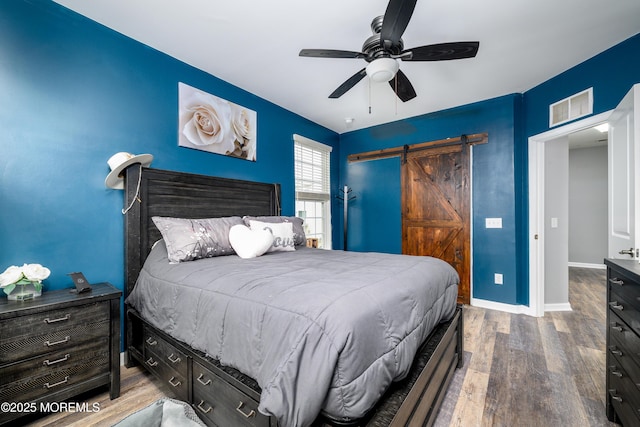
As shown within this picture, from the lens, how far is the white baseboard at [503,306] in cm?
338

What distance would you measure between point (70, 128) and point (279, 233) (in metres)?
1.80

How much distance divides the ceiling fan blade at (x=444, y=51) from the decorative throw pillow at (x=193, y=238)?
201 cm

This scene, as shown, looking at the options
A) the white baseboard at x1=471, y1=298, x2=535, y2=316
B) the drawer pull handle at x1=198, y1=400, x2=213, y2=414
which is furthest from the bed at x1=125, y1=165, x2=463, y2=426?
the white baseboard at x1=471, y1=298, x2=535, y2=316

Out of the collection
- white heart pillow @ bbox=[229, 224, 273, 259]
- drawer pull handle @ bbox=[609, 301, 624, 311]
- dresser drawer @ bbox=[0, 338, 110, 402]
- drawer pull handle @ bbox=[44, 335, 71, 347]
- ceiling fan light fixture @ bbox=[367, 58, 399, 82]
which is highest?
ceiling fan light fixture @ bbox=[367, 58, 399, 82]

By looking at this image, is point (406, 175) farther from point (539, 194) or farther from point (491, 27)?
point (491, 27)

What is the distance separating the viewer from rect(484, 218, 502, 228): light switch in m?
3.54

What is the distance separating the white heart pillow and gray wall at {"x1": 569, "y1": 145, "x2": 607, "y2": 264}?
711cm

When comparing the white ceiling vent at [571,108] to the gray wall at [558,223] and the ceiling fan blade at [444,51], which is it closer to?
the gray wall at [558,223]

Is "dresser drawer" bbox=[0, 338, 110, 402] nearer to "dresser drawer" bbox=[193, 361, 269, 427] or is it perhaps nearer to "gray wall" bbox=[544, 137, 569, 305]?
"dresser drawer" bbox=[193, 361, 269, 427]

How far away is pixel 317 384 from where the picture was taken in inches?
35.8

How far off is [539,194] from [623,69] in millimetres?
1394

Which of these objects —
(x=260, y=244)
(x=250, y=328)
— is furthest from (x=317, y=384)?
(x=260, y=244)

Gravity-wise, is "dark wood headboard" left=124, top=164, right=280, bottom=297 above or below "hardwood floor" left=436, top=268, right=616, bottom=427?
above

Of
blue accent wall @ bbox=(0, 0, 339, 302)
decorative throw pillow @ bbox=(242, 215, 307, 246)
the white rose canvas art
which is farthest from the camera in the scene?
decorative throw pillow @ bbox=(242, 215, 307, 246)
